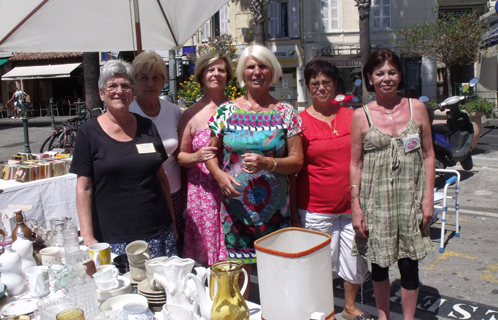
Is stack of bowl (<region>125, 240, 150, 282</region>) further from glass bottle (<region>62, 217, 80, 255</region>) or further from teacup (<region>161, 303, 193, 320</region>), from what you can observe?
teacup (<region>161, 303, 193, 320</region>)

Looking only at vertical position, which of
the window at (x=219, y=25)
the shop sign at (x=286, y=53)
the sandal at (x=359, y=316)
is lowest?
the sandal at (x=359, y=316)

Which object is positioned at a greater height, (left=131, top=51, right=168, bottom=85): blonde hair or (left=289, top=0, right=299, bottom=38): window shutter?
(left=289, top=0, right=299, bottom=38): window shutter

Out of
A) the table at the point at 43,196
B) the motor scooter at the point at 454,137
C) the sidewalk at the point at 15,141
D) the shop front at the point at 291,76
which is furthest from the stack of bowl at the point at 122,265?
the shop front at the point at 291,76

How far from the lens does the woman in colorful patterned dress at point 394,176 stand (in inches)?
96.1

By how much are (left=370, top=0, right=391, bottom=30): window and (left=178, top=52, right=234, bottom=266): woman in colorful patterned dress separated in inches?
897

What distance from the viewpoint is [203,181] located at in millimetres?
2936

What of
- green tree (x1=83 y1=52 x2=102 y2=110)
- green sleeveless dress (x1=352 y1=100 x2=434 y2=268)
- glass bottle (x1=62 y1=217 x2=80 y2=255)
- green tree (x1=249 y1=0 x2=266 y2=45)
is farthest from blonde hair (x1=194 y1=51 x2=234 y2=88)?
green tree (x1=249 y1=0 x2=266 y2=45)

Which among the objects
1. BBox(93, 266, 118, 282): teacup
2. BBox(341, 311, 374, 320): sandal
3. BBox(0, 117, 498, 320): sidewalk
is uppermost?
BBox(93, 266, 118, 282): teacup

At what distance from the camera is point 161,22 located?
388 cm

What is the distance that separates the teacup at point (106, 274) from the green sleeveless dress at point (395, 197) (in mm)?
1413

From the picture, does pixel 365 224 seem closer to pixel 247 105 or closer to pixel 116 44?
pixel 247 105

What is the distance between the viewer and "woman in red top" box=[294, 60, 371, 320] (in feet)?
9.00

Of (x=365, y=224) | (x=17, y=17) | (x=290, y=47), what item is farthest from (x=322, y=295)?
(x=290, y=47)

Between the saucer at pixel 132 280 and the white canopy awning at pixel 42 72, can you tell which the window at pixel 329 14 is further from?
the saucer at pixel 132 280
